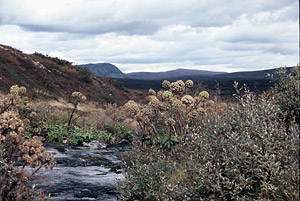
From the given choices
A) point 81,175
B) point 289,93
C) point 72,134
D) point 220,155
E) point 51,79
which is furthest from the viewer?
point 51,79

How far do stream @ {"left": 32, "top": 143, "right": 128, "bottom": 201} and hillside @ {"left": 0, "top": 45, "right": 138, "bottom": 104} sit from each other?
16.4 meters

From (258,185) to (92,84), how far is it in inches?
1517

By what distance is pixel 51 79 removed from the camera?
36.0 metres

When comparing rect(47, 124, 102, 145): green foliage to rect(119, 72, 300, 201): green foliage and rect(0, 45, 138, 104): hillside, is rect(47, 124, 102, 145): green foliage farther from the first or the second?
rect(0, 45, 138, 104): hillside

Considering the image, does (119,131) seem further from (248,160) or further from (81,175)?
(248,160)

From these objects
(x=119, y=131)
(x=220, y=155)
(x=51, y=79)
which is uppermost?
(x=51, y=79)

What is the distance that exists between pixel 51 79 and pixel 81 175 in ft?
94.2

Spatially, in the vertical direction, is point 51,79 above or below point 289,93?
below

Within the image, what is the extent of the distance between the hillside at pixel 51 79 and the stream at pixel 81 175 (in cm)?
1642

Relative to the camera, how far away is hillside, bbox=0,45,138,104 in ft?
102

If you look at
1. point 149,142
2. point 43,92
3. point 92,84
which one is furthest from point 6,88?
point 149,142

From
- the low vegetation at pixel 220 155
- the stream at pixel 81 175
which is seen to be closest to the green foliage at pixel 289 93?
the low vegetation at pixel 220 155

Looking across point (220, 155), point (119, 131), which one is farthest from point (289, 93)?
point (119, 131)

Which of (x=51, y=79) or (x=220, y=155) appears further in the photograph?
(x=51, y=79)
